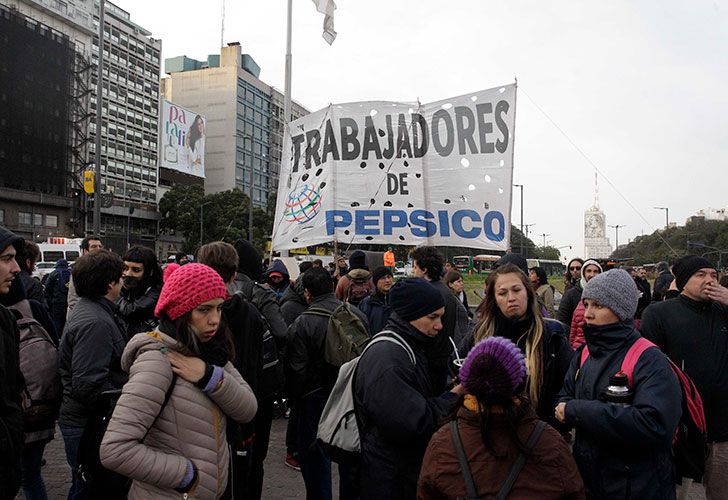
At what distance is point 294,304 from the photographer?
5.80 meters

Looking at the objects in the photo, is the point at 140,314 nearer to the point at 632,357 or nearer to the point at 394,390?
the point at 394,390

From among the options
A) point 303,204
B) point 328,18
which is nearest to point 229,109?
point 328,18

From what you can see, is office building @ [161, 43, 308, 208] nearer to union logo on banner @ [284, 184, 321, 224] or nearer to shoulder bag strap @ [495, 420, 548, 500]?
union logo on banner @ [284, 184, 321, 224]

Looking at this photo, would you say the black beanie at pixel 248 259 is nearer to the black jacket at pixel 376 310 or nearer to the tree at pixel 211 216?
the black jacket at pixel 376 310

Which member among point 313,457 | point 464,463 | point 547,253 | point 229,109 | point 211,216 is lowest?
point 313,457

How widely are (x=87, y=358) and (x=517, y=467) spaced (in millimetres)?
2442

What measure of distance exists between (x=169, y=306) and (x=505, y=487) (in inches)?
60.1

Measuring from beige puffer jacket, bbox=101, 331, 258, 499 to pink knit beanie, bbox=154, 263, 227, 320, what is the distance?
0.38 feet

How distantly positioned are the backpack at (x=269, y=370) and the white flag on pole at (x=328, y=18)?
7959mm

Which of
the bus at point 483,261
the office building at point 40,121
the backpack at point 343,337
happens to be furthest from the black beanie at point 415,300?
the bus at point 483,261

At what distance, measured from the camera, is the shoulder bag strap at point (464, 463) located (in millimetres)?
2080

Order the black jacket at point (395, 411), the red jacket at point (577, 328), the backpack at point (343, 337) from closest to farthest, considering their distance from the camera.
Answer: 1. the black jacket at point (395, 411)
2. the backpack at point (343, 337)
3. the red jacket at point (577, 328)

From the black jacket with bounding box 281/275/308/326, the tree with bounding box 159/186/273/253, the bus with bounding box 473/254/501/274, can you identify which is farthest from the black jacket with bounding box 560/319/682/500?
the bus with bounding box 473/254/501/274

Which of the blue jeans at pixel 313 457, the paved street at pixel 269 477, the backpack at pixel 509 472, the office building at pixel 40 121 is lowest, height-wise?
the paved street at pixel 269 477
